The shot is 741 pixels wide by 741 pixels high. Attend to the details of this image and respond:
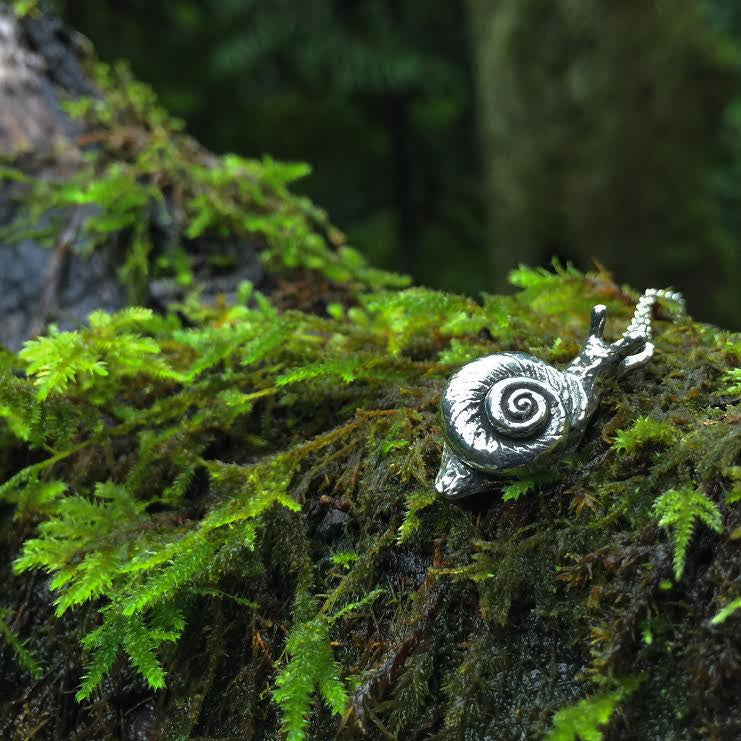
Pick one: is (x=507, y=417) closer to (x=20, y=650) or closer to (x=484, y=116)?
(x=20, y=650)

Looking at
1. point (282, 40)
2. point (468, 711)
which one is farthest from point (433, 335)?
point (282, 40)

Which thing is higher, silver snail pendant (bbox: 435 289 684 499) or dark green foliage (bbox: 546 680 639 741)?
silver snail pendant (bbox: 435 289 684 499)

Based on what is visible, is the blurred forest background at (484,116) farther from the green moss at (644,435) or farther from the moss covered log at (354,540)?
the green moss at (644,435)

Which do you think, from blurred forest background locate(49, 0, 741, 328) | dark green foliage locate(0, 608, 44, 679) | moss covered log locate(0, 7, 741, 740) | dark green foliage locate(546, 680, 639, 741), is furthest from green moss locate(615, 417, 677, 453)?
blurred forest background locate(49, 0, 741, 328)

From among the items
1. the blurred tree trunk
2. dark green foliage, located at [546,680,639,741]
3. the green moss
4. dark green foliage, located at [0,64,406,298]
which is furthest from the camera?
the blurred tree trunk

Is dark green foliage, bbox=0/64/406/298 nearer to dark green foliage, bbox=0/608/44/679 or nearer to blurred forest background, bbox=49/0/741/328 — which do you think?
dark green foliage, bbox=0/608/44/679

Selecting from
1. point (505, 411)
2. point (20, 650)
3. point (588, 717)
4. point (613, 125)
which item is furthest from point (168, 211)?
point (613, 125)

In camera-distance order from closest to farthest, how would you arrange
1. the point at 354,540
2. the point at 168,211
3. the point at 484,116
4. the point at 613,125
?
the point at 354,540 < the point at 168,211 < the point at 613,125 < the point at 484,116

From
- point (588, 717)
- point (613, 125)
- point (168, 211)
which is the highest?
point (613, 125)
